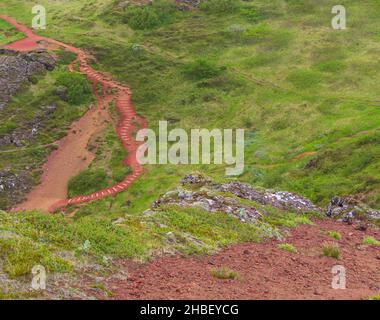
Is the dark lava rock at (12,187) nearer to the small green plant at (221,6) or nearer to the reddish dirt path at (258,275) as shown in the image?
the reddish dirt path at (258,275)

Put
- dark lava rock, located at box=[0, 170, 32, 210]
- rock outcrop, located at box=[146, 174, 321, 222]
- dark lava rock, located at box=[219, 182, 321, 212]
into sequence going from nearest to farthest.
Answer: rock outcrop, located at box=[146, 174, 321, 222] < dark lava rock, located at box=[219, 182, 321, 212] < dark lava rock, located at box=[0, 170, 32, 210]

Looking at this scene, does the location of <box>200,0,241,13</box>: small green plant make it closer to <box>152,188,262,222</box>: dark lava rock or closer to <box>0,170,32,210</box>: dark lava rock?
<box>0,170,32,210</box>: dark lava rock

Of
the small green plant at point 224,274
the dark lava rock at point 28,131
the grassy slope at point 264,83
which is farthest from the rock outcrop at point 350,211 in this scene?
the dark lava rock at point 28,131

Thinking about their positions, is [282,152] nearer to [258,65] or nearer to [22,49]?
[258,65]

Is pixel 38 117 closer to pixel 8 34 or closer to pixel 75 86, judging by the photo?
pixel 75 86

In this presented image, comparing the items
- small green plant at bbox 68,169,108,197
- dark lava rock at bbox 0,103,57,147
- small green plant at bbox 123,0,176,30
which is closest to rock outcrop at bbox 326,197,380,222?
small green plant at bbox 68,169,108,197

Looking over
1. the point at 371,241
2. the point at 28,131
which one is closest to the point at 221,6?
the point at 28,131

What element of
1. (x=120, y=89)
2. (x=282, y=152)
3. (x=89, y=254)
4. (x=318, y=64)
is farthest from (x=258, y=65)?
(x=89, y=254)
